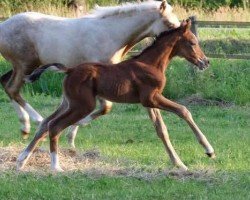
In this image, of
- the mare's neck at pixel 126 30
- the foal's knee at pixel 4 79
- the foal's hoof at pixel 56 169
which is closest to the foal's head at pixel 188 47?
the mare's neck at pixel 126 30

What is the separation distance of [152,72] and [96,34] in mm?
1797

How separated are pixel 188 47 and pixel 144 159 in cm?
139

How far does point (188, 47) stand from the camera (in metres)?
9.30

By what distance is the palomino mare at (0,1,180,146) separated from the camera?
1044 centimetres

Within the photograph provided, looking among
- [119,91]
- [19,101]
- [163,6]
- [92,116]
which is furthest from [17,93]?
[119,91]

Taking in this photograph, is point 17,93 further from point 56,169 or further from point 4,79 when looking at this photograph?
point 56,169

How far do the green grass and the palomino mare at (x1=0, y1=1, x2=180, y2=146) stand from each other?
835 mm

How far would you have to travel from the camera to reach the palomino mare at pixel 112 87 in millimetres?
8688

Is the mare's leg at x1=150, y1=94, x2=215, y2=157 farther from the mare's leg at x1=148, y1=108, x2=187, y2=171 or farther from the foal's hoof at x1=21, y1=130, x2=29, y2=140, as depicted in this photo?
the foal's hoof at x1=21, y1=130, x2=29, y2=140

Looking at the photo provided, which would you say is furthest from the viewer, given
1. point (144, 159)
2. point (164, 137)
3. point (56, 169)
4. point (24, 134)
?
point (24, 134)

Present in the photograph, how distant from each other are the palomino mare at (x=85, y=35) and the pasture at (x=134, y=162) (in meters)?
0.86

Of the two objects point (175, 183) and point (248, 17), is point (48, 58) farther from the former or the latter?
point (248, 17)

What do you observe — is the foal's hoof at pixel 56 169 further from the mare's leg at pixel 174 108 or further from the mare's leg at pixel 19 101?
the mare's leg at pixel 19 101

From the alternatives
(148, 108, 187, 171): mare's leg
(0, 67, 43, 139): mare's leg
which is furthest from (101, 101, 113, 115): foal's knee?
(0, 67, 43, 139): mare's leg
